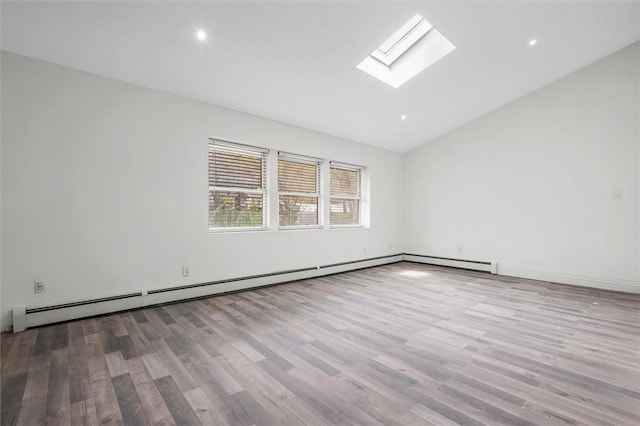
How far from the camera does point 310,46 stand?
3.10 metres

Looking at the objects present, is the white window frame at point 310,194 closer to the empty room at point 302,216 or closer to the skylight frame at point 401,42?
the empty room at point 302,216

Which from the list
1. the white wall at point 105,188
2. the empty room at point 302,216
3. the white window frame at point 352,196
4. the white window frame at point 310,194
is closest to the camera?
the empty room at point 302,216

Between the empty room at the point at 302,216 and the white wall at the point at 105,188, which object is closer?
the empty room at the point at 302,216

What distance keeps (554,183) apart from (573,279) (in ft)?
5.06

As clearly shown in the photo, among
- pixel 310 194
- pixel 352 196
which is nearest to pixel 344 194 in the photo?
pixel 352 196

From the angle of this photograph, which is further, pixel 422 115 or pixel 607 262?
pixel 422 115

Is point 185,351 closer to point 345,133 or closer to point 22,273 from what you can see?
point 22,273

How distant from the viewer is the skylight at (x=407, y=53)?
12.1 ft

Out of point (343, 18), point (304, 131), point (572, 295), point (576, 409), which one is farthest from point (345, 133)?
point (576, 409)

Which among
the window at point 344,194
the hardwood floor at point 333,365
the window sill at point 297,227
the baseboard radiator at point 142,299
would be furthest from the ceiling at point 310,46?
the hardwood floor at point 333,365

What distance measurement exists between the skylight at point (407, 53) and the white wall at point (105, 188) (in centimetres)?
186

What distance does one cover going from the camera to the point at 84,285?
2961mm

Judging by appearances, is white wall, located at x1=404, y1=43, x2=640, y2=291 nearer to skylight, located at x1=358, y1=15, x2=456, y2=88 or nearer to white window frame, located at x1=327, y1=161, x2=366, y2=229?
white window frame, located at x1=327, y1=161, x2=366, y2=229

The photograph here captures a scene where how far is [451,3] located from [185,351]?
407 cm
